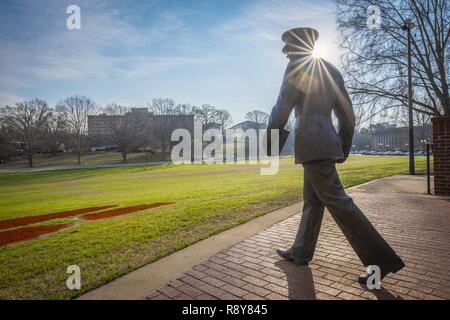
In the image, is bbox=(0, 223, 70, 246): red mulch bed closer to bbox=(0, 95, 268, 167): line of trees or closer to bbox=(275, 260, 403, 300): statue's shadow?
bbox=(275, 260, 403, 300): statue's shadow

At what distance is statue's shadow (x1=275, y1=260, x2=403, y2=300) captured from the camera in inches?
105

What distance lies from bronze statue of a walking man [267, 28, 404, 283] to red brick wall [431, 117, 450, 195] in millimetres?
6440

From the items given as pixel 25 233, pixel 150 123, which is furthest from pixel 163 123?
pixel 25 233

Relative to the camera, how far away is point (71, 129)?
67.1m

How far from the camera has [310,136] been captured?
10.1ft

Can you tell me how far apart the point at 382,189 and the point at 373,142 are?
129138 mm

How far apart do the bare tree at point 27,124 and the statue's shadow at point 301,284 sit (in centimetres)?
6415

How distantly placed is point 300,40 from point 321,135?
1089 mm

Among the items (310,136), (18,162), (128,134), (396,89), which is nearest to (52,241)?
(310,136)
